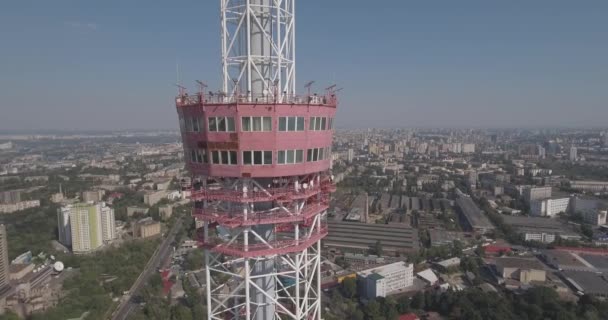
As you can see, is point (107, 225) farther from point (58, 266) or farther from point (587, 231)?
point (587, 231)

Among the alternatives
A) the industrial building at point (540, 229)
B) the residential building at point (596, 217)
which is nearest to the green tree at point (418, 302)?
the industrial building at point (540, 229)

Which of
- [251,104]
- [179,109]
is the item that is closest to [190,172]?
[179,109]

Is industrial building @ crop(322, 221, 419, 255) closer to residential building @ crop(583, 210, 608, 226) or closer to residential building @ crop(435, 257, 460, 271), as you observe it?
residential building @ crop(435, 257, 460, 271)

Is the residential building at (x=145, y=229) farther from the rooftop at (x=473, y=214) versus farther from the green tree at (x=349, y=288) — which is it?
the rooftop at (x=473, y=214)

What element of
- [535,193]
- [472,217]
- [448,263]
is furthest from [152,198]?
[535,193]

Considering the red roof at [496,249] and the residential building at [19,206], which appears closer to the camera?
the red roof at [496,249]
